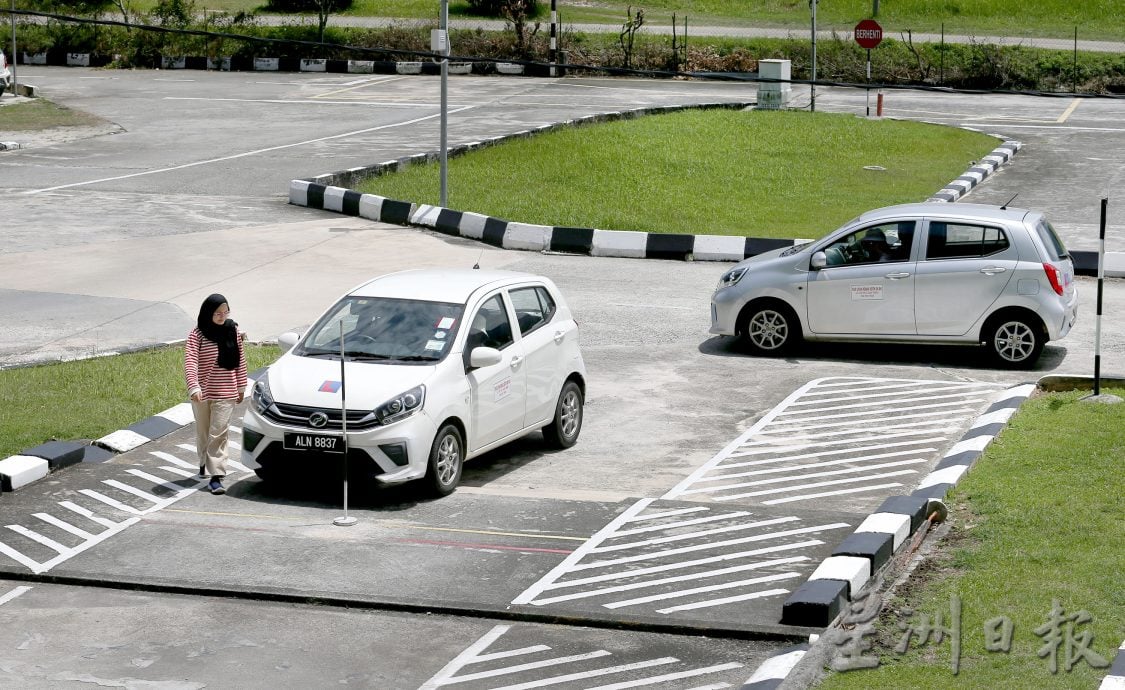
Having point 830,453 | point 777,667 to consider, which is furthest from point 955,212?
point 777,667

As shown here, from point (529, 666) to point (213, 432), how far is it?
4622mm

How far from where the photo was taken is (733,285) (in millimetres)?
17922

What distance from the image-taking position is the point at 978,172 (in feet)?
96.7

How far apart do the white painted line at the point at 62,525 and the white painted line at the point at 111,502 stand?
46cm

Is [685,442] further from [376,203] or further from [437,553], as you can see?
[376,203]

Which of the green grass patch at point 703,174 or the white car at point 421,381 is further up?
the green grass patch at point 703,174

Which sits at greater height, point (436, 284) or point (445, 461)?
point (436, 284)

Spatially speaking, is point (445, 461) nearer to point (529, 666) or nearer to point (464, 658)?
point (464, 658)

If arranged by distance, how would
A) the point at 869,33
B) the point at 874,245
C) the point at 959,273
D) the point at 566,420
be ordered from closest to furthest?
1. the point at 566,420
2. the point at 959,273
3. the point at 874,245
4. the point at 869,33

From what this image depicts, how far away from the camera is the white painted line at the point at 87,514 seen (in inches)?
458

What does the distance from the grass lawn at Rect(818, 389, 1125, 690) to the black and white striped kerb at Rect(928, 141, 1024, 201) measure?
13.2 m

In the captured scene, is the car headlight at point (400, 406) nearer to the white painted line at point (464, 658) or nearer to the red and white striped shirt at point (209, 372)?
the red and white striped shirt at point (209, 372)

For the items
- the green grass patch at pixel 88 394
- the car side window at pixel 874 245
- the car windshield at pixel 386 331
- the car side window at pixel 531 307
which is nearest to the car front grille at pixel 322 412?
the car windshield at pixel 386 331

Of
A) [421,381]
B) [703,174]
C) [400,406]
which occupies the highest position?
[703,174]
